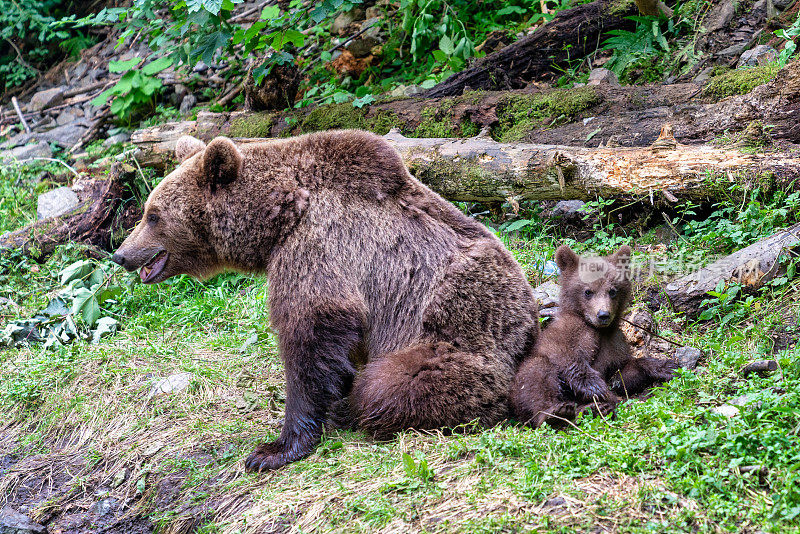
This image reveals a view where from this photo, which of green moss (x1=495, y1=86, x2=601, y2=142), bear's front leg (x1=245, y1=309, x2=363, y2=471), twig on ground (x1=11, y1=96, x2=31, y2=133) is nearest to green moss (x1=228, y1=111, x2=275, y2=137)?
green moss (x1=495, y1=86, x2=601, y2=142)

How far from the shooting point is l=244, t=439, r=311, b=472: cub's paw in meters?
4.34

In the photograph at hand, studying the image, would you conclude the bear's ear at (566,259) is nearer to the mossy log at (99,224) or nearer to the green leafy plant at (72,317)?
the green leafy plant at (72,317)

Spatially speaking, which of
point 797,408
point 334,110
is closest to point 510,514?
point 797,408

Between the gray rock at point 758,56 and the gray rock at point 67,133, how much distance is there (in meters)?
10.5

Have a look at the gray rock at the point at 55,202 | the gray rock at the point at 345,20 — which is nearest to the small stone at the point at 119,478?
the gray rock at the point at 55,202

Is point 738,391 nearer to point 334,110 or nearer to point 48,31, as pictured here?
point 334,110

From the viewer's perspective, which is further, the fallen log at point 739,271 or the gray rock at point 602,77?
the gray rock at point 602,77

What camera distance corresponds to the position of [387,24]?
1098 centimetres

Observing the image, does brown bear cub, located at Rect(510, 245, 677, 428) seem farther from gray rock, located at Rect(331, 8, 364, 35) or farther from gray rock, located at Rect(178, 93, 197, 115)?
gray rock, located at Rect(178, 93, 197, 115)

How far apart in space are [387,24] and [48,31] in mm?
7654

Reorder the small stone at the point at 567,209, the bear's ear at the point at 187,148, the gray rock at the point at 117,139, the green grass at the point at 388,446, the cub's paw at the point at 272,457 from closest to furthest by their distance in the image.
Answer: the green grass at the point at 388,446 → the cub's paw at the point at 272,457 → the bear's ear at the point at 187,148 → the small stone at the point at 567,209 → the gray rock at the point at 117,139

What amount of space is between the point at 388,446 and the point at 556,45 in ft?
21.8

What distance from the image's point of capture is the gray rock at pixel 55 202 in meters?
9.29

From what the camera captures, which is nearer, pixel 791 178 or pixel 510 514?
pixel 510 514
